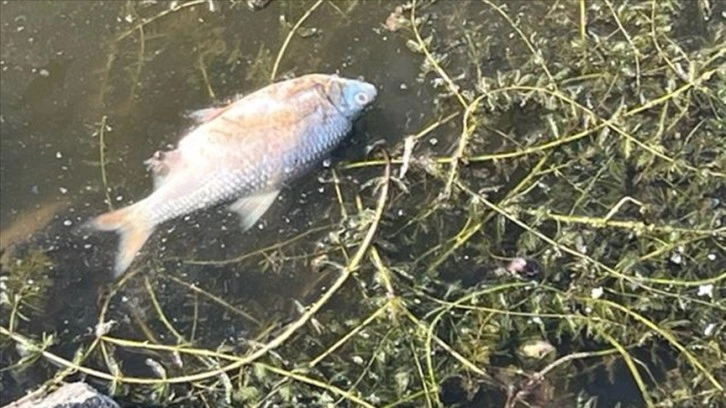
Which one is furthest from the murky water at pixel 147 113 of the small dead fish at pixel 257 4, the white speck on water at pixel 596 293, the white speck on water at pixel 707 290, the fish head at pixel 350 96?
the white speck on water at pixel 707 290

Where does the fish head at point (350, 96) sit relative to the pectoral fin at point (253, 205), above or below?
above

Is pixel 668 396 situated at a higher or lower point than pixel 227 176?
lower

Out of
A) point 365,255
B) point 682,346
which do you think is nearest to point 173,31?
point 365,255

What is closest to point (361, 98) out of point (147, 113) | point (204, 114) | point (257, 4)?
point (204, 114)

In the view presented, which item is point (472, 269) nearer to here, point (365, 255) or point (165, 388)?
point (365, 255)

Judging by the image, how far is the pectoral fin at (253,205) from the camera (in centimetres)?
430

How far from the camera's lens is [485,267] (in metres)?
4.29

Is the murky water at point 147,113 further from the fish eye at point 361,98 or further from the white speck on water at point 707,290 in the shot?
the white speck on water at point 707,290

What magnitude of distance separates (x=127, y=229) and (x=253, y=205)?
437 millimetres

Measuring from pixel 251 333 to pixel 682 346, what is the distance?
4.68 ft

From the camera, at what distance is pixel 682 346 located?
13.2ft

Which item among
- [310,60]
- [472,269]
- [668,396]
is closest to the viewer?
[668,396]

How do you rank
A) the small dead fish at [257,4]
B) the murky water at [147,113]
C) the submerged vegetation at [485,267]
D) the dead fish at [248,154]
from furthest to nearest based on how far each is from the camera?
the small dead fish at [257,4], the murky water at [147,113], the dead fish at [248,154], the submerged vegetation at [485,267]

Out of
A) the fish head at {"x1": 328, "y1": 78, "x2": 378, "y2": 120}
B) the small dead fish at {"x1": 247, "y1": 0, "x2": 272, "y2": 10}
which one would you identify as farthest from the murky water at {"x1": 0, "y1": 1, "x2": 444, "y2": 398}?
the fish head at {"x1": 328, "y1": 78, "x2": 378, "y2": 120}
